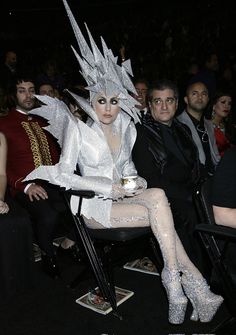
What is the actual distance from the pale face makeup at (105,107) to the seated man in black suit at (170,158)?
0.29 m

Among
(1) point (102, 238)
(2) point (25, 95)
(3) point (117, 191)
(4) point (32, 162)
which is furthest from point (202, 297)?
(2) point (25, 95)

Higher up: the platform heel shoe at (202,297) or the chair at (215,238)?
the chair at (215,238)

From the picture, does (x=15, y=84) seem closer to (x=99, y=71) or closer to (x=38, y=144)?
(x=38, y=144)

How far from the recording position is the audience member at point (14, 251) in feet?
9.09

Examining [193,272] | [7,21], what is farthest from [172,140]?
[7,21]

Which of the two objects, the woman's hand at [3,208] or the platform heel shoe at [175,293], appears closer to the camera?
the platform heel shoe at [175,293]

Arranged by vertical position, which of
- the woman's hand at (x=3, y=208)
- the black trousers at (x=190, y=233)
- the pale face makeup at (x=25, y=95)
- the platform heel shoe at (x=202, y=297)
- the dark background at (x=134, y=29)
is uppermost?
the dark background at (x=134, y=29)

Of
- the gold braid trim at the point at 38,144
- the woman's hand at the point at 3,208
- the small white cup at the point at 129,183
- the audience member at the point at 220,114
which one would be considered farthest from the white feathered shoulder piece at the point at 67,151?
the audience member at the point at 220,114

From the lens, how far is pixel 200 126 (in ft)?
12.9

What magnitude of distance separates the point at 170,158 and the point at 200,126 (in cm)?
103

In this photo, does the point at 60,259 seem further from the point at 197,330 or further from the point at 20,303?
the point at 197,330

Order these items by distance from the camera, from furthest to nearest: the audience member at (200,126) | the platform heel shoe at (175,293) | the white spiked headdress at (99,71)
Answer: the audience member at (200,126), the white spiked headdress at (99,71), the platform heel shoe at (175,293)

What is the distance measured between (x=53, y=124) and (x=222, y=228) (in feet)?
4.66

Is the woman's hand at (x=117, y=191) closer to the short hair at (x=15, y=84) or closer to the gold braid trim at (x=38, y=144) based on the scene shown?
the gold braid trim at (x=38, y=144)
